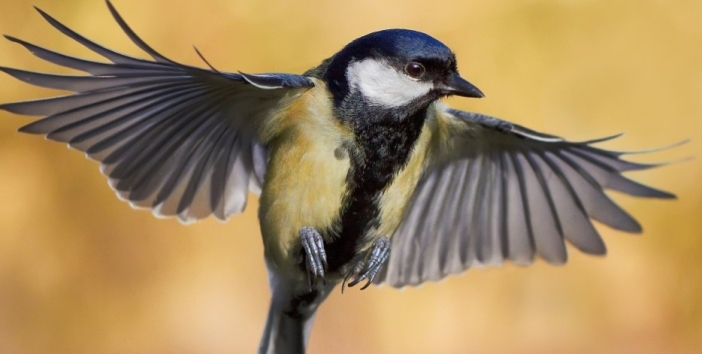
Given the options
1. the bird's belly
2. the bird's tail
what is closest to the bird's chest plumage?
the bird's belly

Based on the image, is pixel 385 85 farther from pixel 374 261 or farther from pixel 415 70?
pixel 374 261

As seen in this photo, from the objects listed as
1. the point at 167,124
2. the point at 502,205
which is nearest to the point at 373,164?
the point at 167,124

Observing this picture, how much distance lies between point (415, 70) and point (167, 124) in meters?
0.32

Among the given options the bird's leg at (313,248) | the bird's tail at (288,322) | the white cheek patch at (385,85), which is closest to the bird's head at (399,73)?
the white cheek patch at (385,85)

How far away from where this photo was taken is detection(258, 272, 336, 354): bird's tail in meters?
1.19

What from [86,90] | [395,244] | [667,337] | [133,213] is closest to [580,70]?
[667,337]

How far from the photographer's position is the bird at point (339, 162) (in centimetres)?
97

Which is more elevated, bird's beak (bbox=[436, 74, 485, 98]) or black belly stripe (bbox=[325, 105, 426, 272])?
bird's beak (bbox=[436, 74, 485, 98])

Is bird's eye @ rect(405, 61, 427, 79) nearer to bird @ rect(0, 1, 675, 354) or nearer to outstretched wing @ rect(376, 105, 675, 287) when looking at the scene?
bird @ rect(0, 1, 675, 354)

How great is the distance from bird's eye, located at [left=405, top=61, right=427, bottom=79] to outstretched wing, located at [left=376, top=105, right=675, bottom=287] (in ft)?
0.72

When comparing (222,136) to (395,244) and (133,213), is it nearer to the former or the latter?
(395,244)

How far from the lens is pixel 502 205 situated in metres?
1.31

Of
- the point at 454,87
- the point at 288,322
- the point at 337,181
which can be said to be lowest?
the point at 288,322

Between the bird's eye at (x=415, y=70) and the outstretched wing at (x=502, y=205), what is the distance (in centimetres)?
22
